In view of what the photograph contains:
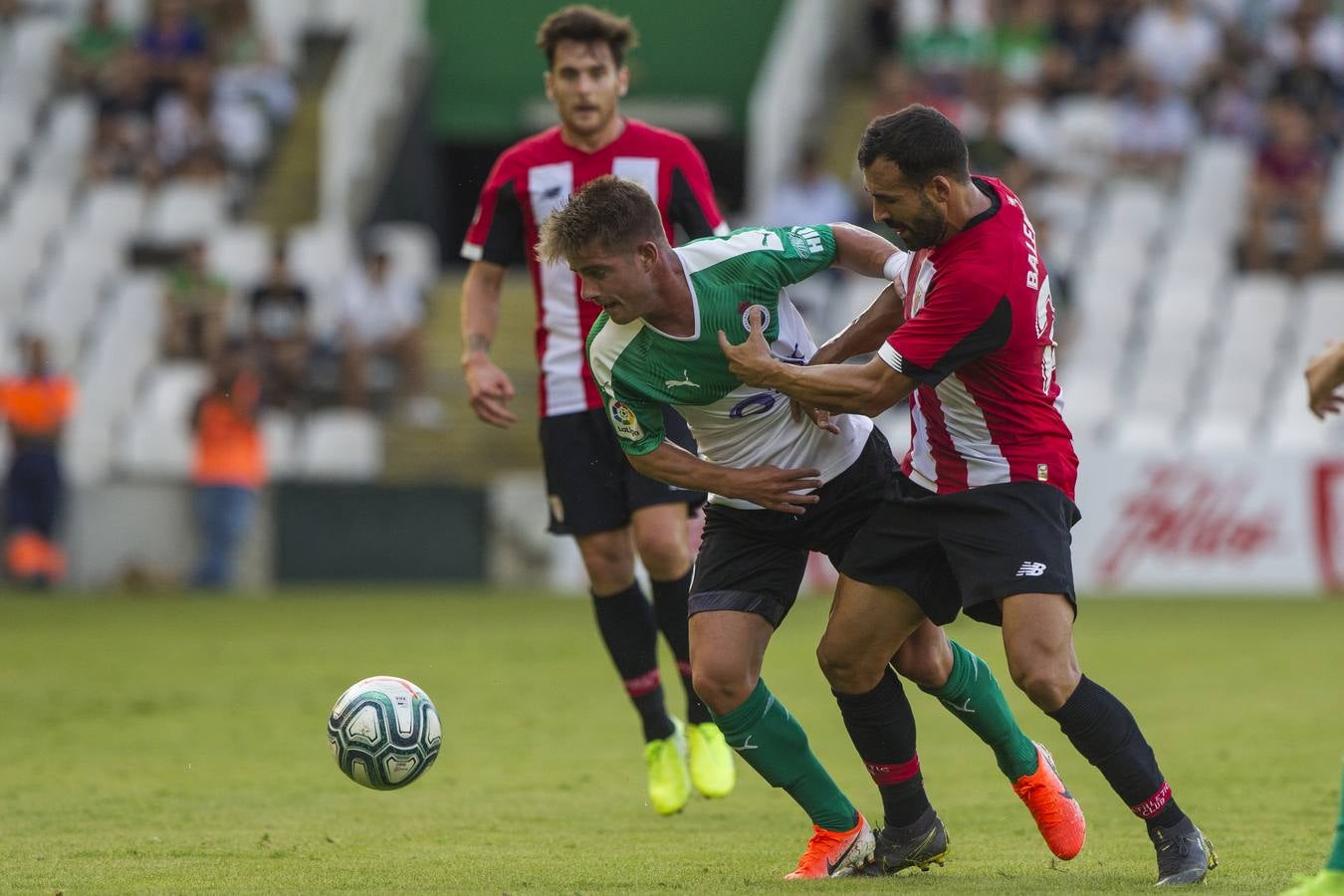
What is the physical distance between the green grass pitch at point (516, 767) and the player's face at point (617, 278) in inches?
63.3

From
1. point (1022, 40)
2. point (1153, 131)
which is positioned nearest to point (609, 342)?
point (1153, 131)

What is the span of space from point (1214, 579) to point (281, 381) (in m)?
8.56

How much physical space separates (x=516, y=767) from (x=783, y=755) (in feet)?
8.69

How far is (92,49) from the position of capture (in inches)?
918

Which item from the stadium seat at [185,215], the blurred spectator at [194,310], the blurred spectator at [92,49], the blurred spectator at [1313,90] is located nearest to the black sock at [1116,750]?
the blurred spectator at [194,310]

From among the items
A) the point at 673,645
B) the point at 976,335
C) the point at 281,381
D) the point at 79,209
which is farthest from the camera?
the point at 79,209

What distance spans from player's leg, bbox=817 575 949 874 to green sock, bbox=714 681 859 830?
15 centimetres

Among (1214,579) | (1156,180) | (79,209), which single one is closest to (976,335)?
(1214,579)

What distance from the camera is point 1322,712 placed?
10.1 metres

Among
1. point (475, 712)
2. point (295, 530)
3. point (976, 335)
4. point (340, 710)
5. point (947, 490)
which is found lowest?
point (295, 530)

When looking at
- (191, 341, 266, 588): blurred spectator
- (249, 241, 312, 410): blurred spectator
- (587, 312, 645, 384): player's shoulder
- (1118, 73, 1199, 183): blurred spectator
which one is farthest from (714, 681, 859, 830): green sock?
(1118, 73, 1199, 183): blurred spectator

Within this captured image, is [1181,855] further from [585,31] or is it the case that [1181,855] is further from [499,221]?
[585,31]

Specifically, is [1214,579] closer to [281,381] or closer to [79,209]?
[281,381]

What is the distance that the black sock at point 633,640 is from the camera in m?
7.80
